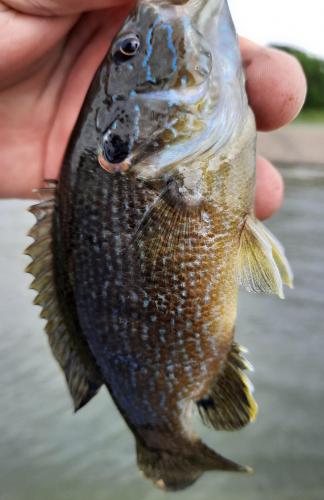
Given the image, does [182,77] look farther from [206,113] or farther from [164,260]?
[164,260]

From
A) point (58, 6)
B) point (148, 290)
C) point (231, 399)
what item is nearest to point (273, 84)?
point (58, 6)

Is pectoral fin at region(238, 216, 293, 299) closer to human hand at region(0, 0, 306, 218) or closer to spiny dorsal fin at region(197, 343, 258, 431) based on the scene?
spiny dorsal fin at region(197, 343, 258, 431)

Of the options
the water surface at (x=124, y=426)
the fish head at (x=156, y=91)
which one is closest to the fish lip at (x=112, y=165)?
the fish head at (x=156, y=91)

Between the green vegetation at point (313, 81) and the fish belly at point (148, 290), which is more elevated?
the fish belly at point (148, 290)

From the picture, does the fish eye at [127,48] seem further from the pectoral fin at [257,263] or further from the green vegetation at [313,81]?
the green vegetation at [313,81]

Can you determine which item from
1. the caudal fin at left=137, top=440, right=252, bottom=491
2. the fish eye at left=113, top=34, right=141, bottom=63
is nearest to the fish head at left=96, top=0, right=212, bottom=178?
the fish eye at left=113, top=34, right=141, bottom=63

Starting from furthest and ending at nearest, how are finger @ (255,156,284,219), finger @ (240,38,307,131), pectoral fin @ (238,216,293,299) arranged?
1. finger @ (255,156,284,219)
2. finger @ (240,38,307,131)
3. pectoral fin @ (238,216,293,299)

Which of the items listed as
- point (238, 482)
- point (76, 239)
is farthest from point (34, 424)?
point (76, 239)

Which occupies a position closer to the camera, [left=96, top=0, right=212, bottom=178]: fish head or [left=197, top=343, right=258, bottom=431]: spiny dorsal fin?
[left=96, top=0, right=212, bottom=178]: fish head
